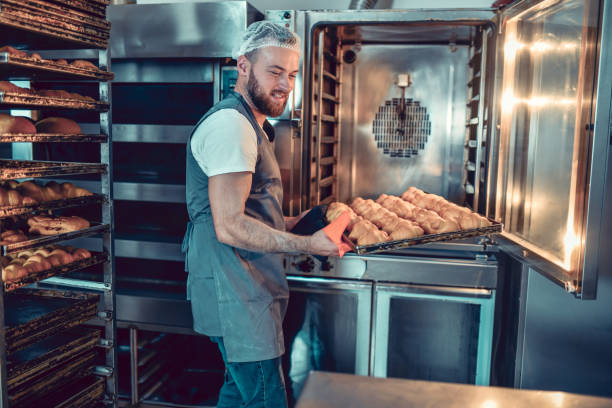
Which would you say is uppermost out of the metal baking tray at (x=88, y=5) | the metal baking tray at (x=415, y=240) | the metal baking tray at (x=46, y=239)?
the metal baking tray at (x=88, y=5)

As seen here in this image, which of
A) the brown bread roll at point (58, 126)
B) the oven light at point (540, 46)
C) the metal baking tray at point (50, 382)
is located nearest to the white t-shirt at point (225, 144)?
the brown bread roll at point (58, 126)

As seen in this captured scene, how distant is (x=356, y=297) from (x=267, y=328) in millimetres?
740

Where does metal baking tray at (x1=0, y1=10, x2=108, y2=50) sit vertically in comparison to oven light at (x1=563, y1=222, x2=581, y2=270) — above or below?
above

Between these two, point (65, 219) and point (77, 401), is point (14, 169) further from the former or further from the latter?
point (77, 401)

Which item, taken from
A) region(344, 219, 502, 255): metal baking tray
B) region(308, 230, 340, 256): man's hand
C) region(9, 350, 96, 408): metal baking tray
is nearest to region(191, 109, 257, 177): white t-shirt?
region(308, 230, 340, 256): man's hand

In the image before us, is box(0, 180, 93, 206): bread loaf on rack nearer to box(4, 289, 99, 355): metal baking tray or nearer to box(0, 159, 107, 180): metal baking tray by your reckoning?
box(0, 159, 107, 180): metal baking tray

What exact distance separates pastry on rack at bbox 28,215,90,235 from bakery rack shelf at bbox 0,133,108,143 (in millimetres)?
328

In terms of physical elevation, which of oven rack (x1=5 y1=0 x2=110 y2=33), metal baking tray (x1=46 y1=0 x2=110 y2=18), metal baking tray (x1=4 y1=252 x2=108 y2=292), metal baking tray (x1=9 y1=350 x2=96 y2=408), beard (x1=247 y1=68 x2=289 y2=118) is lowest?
metal baking tray (x1=9 y1=350 x2=96 y2=408)

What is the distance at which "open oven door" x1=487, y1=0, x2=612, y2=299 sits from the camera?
4.52 ft

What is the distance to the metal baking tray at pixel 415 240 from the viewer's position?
1770mm

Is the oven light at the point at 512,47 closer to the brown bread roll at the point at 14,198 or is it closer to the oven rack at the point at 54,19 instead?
the oven rack at the point at 54,19

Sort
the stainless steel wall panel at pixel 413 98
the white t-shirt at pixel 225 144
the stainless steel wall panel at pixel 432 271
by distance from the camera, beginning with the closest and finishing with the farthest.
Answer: the white t-shirt at pixel 225 144, the stainless steel wall panel at pixel 432 271, the stainless steel wall panel at pixel 413 98

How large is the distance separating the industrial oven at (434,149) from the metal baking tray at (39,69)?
2.68ft

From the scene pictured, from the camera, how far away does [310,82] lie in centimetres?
240
